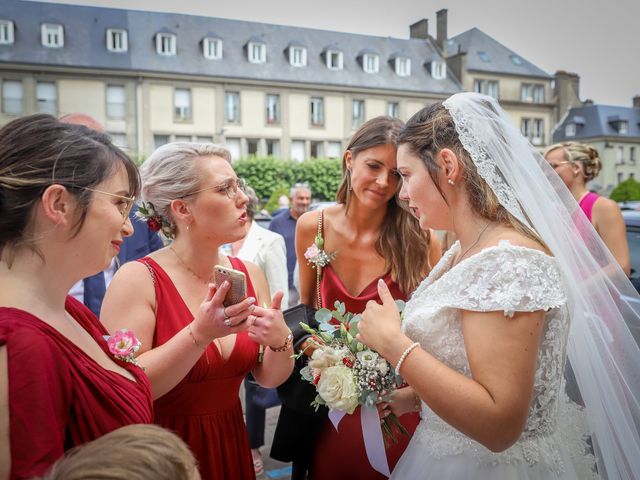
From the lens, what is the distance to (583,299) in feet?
6.59

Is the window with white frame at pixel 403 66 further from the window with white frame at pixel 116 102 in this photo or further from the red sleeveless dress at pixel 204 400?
the red sleeveless dress at pixel 204 400

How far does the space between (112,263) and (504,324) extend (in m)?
3.13

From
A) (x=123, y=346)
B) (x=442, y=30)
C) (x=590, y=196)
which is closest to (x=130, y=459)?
(x=123, y=346)

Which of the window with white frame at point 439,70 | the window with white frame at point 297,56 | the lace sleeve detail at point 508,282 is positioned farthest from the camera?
the window with white frame at point 439,70

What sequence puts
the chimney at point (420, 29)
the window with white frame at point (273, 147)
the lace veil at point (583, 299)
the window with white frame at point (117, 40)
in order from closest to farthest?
the lace veil at point (583, 299) → the window with white frame at point (117, 40) → the window with white frame at point (273, 147) → the chimney at point (420, 29)

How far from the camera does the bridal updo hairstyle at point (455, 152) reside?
179cm

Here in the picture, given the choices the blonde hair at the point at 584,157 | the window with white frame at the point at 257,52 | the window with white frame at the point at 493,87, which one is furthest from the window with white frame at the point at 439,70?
the blonde hair at the point at 584,157

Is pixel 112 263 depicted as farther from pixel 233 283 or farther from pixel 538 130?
pixel 538 130

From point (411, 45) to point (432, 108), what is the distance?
41677 mm

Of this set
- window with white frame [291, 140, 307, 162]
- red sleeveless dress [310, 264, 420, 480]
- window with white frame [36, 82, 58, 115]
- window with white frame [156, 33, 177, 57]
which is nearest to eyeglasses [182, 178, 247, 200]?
red sleeveless dress [310, 264, 420, 480]

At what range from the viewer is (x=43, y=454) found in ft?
3.95

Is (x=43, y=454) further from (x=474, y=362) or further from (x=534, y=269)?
(x=534, y=269)

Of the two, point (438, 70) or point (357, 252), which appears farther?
point (438, 70)

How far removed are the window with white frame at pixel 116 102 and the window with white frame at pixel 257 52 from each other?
8.52m
